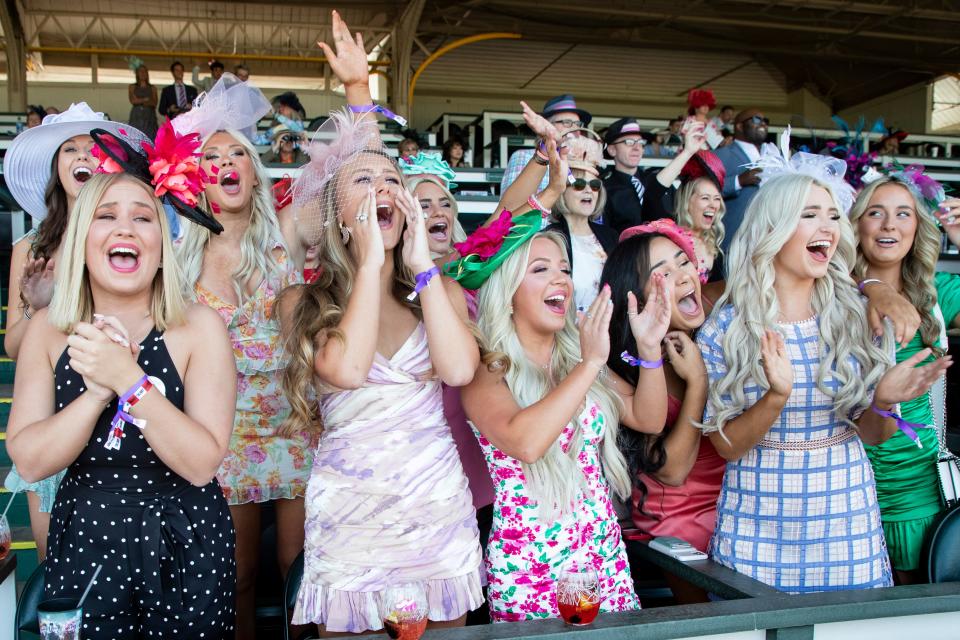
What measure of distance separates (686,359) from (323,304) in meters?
1.03

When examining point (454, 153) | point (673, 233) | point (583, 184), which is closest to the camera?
point (673, 233)

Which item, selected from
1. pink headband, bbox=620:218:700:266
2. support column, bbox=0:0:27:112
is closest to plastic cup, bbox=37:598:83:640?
pink headband, bbox=620:218:700:266

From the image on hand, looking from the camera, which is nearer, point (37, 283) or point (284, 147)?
point (37, 283)

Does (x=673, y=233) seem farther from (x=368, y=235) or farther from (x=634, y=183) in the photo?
(x=634, y=183)

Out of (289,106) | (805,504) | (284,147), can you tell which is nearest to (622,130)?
(805,504)

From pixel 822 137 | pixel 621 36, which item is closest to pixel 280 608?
pixel 822 137

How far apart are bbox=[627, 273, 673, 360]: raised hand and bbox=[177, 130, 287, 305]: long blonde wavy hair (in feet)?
3.71

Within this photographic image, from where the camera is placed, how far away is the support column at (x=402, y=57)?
44.2 ft

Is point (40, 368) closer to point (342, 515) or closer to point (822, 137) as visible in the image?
point (342, 515)

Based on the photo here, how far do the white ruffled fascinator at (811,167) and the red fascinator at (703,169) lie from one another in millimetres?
1342

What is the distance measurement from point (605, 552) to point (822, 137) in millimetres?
11462

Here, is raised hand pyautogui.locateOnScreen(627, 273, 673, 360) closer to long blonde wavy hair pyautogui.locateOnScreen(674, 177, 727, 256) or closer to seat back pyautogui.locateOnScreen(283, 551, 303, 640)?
seat back pyautogui.locateOnScreen(283, 551, 303, 640)

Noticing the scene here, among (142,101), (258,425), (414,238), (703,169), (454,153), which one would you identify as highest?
(142,101)

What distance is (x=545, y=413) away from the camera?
1.83 metres
